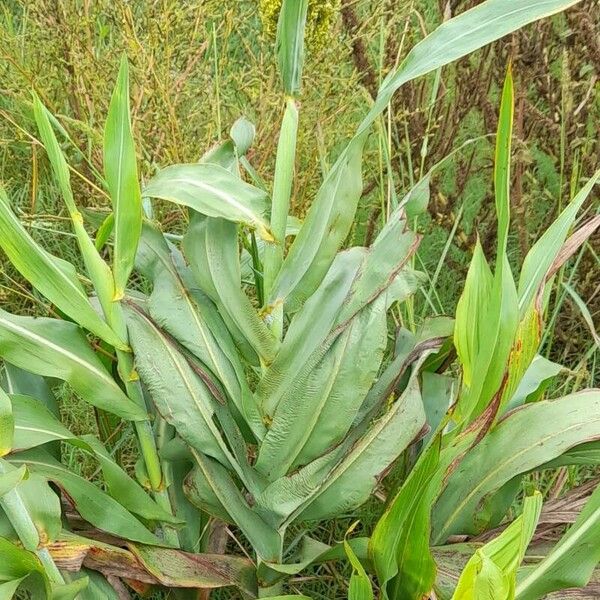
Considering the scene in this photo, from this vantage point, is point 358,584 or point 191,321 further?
point 191,321

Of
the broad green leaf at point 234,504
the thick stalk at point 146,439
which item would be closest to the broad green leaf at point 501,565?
the broad green leaf at point 234,504

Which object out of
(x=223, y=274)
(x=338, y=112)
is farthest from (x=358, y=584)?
(x=338, y=112)

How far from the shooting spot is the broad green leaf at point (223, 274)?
111 centimetres

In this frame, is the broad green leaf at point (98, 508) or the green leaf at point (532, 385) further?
the green leaf at point (532, 385)

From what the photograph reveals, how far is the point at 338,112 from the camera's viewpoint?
6.25ft

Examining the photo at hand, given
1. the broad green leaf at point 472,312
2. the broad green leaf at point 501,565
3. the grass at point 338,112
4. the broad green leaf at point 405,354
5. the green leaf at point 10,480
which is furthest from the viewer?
the grass at point 338,112

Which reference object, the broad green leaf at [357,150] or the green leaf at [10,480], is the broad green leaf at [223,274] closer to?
the broad green leaf at [357,150]

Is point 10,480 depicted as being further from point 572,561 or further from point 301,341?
point 572,561

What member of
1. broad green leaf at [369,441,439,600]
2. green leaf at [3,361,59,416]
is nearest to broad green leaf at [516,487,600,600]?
broad green leaf at [369,441,439,600]

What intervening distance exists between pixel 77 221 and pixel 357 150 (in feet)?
1.10

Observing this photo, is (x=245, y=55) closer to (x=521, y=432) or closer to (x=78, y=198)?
(x=78, y=198)

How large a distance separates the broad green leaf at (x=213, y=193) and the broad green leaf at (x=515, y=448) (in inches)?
15.6

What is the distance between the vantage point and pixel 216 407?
1.15 m

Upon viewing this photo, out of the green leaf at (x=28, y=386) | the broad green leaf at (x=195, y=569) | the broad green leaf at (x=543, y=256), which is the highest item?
the broad green leaf at (x=543, y=256)
